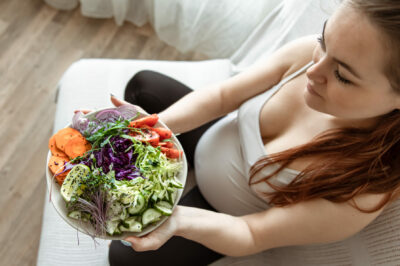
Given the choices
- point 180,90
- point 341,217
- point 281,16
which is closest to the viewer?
point 341,217

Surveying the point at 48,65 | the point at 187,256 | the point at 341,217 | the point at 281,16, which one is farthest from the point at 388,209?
the point at 48,65

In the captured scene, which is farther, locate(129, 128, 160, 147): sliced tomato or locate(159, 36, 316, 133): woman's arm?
locate(159, 36, 316, 133): woman's arm

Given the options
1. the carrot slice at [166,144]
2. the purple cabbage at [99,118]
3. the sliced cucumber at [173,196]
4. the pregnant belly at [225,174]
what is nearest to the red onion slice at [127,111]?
the purple cabbage at [99,118]

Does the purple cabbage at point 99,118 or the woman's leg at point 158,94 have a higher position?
the purple cabbage at point 99,118

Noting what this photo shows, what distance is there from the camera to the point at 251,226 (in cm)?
98

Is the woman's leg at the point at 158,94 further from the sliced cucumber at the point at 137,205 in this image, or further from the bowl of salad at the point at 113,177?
the sliced cucumber at the point at 137,205

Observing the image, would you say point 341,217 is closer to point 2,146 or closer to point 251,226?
point 251,226

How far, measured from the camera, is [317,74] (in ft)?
2.57

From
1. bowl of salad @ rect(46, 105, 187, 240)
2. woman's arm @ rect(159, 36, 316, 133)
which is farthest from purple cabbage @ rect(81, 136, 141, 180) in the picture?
woman's arm @ rect(159, 36, 316, 133)

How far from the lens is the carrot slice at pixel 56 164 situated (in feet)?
2.51

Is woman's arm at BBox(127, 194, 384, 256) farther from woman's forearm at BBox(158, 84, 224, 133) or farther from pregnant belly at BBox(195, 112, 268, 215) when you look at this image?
woman's forearm at BBox(158, 84, 224, 133)

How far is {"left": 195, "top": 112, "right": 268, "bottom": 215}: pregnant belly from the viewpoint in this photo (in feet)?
3.56

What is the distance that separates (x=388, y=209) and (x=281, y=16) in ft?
2.80

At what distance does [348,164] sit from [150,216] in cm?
49
